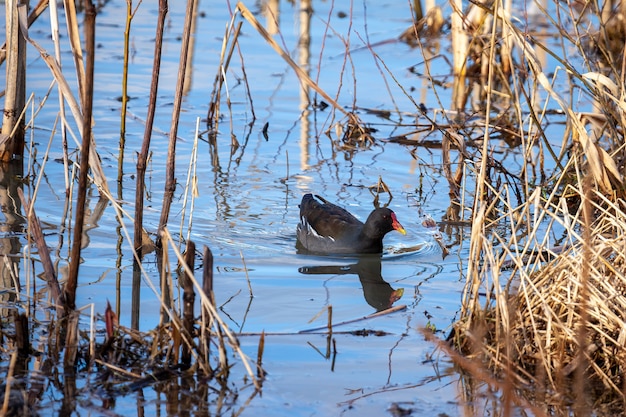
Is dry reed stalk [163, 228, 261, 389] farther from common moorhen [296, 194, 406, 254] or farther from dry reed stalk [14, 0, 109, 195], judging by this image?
common moorhen [296, 194, 406, 254]

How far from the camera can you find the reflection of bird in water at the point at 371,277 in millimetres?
5422

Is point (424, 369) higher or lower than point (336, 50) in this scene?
lower

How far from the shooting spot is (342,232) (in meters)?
6.87

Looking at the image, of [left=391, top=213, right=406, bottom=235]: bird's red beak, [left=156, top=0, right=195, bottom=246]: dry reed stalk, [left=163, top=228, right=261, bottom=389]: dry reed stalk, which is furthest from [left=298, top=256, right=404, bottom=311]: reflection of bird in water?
[left=163, top=228, right=261, bottom=389]: dry reed stalk

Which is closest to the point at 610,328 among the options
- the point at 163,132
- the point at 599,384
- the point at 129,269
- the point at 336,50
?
the point at 599,384

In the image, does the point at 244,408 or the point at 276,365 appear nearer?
the point at 244,408

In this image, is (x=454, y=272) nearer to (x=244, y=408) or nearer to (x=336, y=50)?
(x=244, y=408)

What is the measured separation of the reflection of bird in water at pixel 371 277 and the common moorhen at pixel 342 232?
0.43 ft

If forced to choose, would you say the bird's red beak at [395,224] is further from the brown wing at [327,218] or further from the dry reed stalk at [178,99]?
Answer: the dry reed stalk at [178,99]

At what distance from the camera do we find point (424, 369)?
14.1 ft

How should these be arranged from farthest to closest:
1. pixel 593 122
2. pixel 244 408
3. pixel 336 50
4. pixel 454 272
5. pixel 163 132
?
pixel 336 50 < pixel 163 132 < pixel 593 122 < pixel 454 272 < pixel 244 408

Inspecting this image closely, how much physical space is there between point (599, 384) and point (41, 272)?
305 cm

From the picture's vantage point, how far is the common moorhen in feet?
21.8

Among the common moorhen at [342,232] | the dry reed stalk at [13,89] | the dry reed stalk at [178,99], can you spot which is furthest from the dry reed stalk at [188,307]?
the dry reed stalk at [13,89]
